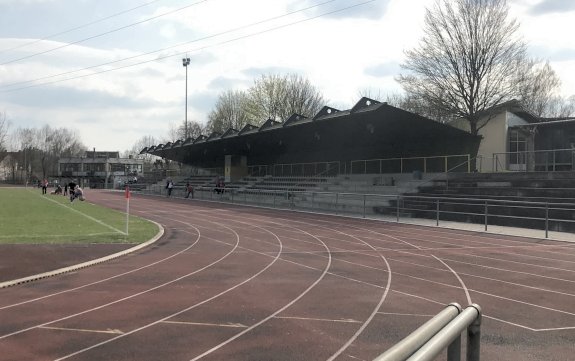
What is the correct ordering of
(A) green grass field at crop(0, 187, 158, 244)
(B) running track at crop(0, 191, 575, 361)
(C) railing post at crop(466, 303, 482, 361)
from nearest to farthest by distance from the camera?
(C) railing post at crop(466, 303, 482, 361)
(B) running track at crop(0, 191, 575, 361)
(A) green grass field at crop(0, 187, 158, 244)

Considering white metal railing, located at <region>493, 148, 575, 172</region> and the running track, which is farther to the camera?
white metal railing, located at <region>493, 148, 575, 172</region>

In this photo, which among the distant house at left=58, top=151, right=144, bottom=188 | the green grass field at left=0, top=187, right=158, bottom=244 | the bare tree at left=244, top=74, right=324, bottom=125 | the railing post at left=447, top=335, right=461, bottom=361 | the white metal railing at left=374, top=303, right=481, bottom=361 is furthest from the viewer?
the distant house at left=58, top=151, right=144, bottom=188

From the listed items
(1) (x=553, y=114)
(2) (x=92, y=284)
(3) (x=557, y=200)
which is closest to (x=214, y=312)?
(2) (x=92, y=284)

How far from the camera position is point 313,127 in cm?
3484

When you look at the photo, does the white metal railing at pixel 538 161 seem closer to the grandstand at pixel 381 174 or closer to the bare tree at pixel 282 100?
the grandstand at pixel 381 174

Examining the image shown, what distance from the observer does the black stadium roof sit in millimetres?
29448

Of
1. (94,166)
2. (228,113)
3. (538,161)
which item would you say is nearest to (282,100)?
(228,113)

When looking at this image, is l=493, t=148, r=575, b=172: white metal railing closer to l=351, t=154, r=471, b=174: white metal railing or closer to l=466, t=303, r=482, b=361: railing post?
l=351, t=154, r=471, b=174: white metal railing

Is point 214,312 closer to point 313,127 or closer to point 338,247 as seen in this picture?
point 338,247

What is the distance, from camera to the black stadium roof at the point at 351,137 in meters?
29.4

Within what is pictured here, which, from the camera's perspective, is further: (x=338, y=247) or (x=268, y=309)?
(x=338, y=247)

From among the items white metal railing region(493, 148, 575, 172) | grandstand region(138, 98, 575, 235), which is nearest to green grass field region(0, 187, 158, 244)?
grandstand region(138, 98, 575, 235)

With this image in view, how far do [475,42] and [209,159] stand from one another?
33.9 metres

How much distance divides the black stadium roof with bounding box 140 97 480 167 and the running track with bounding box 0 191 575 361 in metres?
16.5
